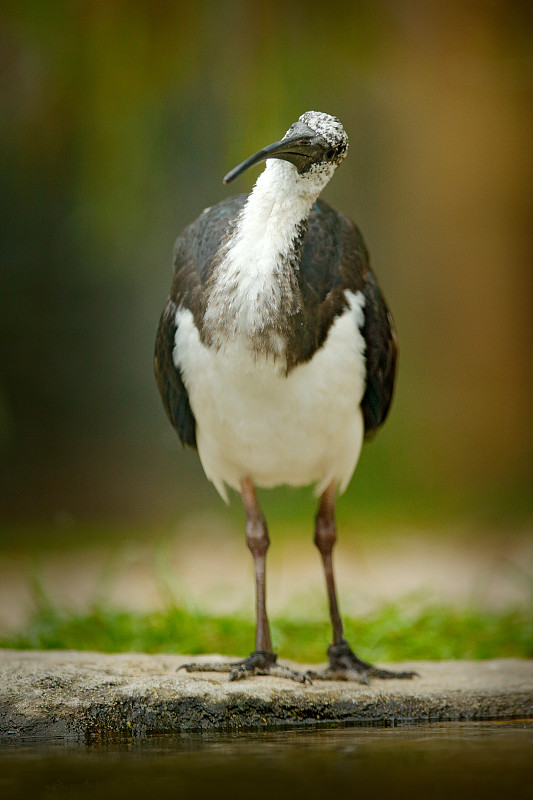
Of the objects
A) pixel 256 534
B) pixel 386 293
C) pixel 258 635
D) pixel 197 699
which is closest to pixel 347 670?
pixel 258 635

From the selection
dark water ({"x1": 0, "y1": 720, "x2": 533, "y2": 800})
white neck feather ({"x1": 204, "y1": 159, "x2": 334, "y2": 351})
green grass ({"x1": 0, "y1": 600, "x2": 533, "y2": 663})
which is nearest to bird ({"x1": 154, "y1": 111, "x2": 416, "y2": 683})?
white neck feather ({"x1": 204, "y1": 159, "x2": 334, "y2": 351})

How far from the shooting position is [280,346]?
372cm

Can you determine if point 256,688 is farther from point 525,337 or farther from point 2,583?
point 525,337

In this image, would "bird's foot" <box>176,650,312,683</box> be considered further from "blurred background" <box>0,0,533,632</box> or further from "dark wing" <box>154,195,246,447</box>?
"blurred background" <box>0,0,533,632</box>

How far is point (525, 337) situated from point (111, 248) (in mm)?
3940

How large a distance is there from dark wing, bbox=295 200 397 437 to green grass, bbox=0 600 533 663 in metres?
1.31

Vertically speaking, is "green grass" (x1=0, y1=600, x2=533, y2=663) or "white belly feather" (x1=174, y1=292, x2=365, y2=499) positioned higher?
"white belly feather" (x1=174, y1=292, x2=365, y2=499)

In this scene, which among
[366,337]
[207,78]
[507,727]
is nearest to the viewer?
[507,727]

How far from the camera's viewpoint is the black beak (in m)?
3.54

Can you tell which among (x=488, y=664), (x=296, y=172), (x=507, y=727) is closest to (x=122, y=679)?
(x=507, y=727)

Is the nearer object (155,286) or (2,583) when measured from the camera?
(2,583)

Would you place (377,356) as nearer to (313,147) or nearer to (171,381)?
(171,381)

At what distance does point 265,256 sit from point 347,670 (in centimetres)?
157

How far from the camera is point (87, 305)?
31.6ft
